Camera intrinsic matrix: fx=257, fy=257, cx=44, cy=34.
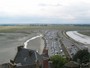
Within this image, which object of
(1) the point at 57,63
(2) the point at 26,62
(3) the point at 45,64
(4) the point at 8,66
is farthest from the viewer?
(1) the point at 57,63

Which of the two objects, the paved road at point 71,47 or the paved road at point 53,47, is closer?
the paved road at point 71,47

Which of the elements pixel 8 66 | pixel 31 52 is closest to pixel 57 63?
pixel 31 52

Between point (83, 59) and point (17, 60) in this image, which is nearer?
point (17, 60)

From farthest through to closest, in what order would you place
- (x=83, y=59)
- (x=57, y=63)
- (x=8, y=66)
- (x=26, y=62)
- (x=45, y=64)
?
(x=83, y=59) < (x=57, y=63) < (x=26, y=62) < (x=8, y=66) < (x=45, y=64)

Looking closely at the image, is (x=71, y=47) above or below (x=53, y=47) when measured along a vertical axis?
above

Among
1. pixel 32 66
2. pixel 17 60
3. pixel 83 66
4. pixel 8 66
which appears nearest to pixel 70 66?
pixel 83 66

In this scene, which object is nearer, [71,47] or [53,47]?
[71,47]

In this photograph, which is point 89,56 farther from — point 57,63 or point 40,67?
point 40,67

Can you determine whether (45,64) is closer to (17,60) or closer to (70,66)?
(70,66)

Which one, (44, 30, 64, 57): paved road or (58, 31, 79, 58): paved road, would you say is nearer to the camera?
(58, 31, 79, 58): paved road
